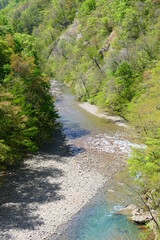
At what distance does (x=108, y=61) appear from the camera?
59.8 m

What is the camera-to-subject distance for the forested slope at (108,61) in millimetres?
27812

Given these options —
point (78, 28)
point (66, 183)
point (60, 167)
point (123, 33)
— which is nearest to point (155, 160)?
point (66, 183)

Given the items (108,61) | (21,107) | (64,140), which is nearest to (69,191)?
(21,107)

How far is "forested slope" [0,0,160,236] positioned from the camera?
27.8 m

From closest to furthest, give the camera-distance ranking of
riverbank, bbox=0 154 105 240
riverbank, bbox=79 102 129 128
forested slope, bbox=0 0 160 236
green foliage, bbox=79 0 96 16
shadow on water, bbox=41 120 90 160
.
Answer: riverbank, bbox=0 154 105 240, forested slope, bbox=0 0 160 236, shadow on water, bbox=41 120 90 160, riverbank, bbox=79 102 129 128, green foliage, bbox=79 0 96 16

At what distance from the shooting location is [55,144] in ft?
134

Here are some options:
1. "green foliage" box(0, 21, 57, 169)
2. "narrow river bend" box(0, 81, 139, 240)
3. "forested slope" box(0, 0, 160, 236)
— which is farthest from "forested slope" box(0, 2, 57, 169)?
"narrow river bend" box(0, 81, 139, 240)

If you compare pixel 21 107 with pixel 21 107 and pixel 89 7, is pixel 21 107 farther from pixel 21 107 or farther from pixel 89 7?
pixel 89 7

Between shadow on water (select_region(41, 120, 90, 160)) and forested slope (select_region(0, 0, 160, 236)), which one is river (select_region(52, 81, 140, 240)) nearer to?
shadow on water (select_region(41, 120, 90, 160))

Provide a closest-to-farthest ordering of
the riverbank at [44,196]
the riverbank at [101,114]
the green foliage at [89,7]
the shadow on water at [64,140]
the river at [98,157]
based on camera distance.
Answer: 1. the river at [98,157]
2. the riverbank at [44,196]
3. the shadow on water at [64,140]
4. the riverbank at [101,114]
5. the green foliage at [89,7]

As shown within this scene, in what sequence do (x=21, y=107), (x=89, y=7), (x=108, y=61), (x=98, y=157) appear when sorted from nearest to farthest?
(x=21, y=107), (x=98, y=157), (x=108, y=61), (x=89, y=7)

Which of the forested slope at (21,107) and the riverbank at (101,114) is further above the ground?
the forested slope at (21,107)

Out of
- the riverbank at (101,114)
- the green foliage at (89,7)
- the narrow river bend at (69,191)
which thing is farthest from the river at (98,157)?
the green foliage at (89,7)

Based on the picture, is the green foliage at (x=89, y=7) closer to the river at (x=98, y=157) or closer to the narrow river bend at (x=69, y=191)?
the river at (x=98, y=157)
